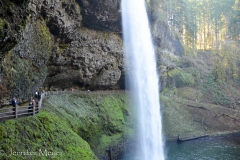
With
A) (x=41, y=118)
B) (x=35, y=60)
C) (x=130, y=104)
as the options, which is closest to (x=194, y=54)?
(x=130, y=104)

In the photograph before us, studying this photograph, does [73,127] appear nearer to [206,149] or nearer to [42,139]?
[42,139]

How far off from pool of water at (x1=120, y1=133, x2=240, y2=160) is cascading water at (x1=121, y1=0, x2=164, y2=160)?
2.00 meters

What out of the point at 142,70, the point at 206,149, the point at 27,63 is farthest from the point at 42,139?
the point at 142,70

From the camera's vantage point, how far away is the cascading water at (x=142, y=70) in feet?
85.1

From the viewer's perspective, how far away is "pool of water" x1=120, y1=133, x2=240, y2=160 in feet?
73.5

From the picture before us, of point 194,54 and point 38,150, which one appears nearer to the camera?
point 38,150

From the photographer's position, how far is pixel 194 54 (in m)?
48.8

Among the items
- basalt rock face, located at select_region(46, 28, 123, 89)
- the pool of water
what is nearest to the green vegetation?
basalt rock face, located at select_region(46, 28, 123, 89)

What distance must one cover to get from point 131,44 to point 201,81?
19384 millimetres

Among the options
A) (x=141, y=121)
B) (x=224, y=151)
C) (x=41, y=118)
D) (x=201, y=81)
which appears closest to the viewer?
(x=41, y=118)

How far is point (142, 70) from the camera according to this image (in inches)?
1208

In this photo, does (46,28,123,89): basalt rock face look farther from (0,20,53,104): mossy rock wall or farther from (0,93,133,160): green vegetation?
(0,20,53,104): mossy rock wall

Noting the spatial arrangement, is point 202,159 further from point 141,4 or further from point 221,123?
point 141,4

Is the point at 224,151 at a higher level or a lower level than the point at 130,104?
lower
